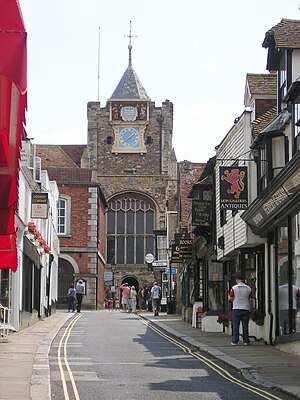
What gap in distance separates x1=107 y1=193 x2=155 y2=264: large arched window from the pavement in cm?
5107

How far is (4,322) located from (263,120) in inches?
328

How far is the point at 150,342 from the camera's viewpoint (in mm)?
23469

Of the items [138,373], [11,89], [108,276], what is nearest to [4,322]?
[138,373]

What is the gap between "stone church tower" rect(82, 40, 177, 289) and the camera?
3044 inches

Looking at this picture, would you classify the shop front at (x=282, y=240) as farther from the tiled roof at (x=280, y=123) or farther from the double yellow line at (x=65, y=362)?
the double yellow line at (x=65, y=362)

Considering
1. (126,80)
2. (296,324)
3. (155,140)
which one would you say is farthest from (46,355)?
(126,80)

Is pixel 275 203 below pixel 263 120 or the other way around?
below

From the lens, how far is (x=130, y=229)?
7719 centimetres

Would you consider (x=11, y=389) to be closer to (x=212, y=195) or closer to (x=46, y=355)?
(x=46, y=355)

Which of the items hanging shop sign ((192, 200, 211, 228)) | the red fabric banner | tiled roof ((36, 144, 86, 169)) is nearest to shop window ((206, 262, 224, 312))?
hanging shop sign ((192, 200, 211, 228))

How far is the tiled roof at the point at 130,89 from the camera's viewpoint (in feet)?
270

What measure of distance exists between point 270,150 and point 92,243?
143 ft

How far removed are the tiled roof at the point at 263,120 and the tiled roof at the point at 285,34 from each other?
1.97 metres

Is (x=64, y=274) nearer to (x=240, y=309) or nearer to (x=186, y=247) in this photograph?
(x=186, y=247)
